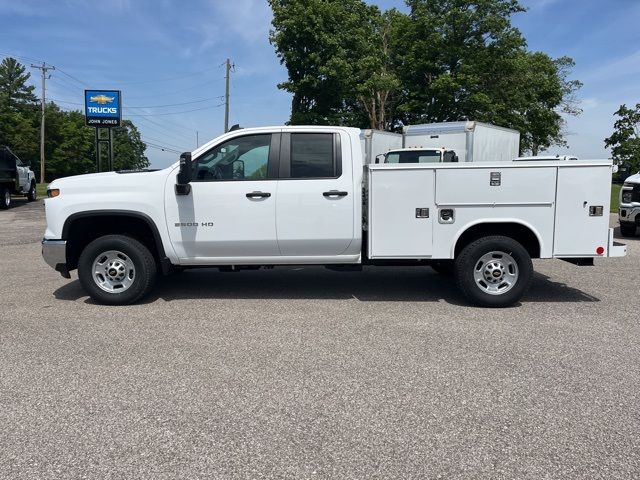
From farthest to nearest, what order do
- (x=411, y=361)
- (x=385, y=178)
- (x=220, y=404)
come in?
(x=385, y=178) → (x=411, y=361) → (x=220, y=404)

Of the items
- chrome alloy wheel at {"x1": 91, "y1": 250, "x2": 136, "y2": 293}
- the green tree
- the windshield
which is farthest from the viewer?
the green tree

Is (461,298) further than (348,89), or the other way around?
(348,89)

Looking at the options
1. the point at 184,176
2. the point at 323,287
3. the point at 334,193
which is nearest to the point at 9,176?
the point at 184,176

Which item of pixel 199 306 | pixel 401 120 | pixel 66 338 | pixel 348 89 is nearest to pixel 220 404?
pixel 66 338

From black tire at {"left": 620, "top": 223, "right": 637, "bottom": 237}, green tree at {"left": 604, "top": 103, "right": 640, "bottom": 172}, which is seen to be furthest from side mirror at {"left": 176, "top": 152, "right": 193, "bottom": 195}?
green tree at {"left": 604, "top": 103, "right": 640, "bottom": 172}

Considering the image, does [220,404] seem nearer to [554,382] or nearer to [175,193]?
[554,382]

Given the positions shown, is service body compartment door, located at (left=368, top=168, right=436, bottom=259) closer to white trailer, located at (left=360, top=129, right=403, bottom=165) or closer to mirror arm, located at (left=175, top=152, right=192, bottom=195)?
mirror arm, located at (left=175, top=152, right=192, bottom=195)

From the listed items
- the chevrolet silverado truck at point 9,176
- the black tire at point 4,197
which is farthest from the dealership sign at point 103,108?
the black tire at point 4,197

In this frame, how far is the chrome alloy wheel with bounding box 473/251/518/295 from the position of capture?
19.7 ft

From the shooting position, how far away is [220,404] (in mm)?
3580

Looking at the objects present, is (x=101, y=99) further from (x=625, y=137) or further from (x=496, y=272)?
(x=625, y=137)

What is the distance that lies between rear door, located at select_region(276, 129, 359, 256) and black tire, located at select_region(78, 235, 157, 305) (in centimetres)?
157

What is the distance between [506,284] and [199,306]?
3570 millimetres

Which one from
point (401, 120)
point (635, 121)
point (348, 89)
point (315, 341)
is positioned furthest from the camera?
point (635, 121)
